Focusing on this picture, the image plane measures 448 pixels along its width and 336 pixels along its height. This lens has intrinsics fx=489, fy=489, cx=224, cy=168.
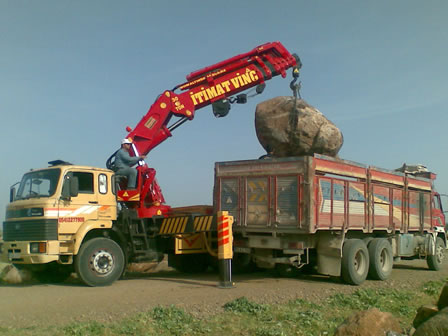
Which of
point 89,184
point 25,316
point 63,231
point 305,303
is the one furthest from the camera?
point 89,184

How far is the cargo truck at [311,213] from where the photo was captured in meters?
10.4

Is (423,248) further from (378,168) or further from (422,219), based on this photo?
(378,168)

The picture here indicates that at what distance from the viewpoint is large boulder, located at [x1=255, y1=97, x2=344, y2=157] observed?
12703mm

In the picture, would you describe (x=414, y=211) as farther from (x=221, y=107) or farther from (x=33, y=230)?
(x=33, y=230)

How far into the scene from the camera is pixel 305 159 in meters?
10.3

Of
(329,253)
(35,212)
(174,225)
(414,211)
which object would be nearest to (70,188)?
(35,212)

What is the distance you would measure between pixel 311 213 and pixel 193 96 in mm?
4823

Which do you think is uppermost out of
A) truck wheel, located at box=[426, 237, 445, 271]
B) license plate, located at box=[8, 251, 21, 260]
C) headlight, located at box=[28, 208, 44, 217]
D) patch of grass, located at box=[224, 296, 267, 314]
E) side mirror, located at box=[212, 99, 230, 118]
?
side mirror, located at box=[212, 99, 230, 118]

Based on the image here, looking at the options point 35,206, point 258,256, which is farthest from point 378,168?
point 35,206

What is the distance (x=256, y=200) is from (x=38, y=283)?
209 inches

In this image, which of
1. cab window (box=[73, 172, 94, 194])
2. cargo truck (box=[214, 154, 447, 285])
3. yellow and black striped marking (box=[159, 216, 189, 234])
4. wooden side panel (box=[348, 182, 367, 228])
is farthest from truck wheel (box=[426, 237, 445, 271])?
cab window (box=[73, 172, 94, 194])

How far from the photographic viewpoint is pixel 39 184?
10.5 metres

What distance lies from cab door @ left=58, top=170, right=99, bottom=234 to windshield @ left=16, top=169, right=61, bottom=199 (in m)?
0.30

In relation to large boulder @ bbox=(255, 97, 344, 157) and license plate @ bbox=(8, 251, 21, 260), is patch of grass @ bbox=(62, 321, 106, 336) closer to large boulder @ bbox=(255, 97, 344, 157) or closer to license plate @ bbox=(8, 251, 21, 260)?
license plate @ bbox=(8, 251, 21, 260)
